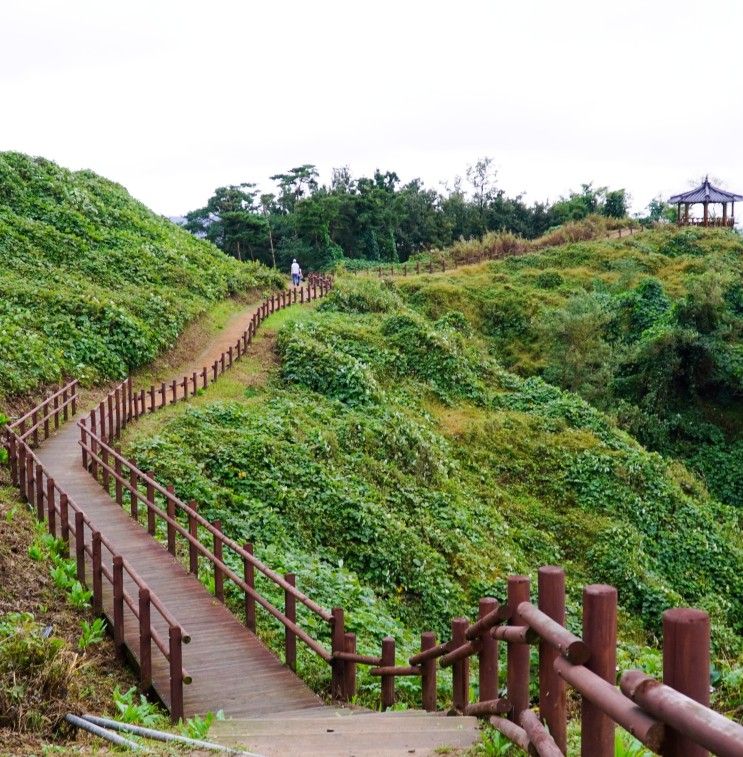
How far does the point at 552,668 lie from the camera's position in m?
4.44

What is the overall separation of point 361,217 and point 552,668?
195 ft

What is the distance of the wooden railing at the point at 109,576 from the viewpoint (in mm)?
7637

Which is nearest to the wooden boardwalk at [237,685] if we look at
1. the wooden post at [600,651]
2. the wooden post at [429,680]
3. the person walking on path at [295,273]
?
the wooden post at [429,680]

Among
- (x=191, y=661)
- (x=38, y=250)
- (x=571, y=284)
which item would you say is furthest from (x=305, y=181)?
(x=191, y=661)

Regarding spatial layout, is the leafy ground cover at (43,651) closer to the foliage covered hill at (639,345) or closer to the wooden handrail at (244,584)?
the wooden handrail at (244,584)

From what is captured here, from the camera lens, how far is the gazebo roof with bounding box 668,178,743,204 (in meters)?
59.9

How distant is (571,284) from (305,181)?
2835 cm

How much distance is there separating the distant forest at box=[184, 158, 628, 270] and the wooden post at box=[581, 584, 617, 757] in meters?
54.3

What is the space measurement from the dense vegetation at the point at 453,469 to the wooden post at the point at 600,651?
11.2 feet

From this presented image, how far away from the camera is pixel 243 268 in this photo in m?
39.2

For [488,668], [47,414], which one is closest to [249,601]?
[488,668]

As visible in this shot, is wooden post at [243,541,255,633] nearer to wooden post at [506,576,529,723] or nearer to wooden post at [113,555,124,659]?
wooden post at [113,555,124,659]

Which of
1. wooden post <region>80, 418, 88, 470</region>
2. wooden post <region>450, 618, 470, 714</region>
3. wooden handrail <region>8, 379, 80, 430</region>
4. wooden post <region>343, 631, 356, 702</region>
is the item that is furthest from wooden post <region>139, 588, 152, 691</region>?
wooden handrail <region>8, 379, 80, 430</region>

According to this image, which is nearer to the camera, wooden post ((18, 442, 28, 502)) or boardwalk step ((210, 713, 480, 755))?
boardwalk step ((210, 713, 480, 755))
